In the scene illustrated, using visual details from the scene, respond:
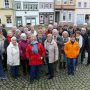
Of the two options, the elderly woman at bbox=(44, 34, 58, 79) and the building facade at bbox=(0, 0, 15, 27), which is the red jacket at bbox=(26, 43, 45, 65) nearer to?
the elderly woman at bbox=(44, 34, 58, 79)

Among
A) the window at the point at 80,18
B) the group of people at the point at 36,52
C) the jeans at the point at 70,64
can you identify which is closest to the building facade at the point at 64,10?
the window at the point at 80,18

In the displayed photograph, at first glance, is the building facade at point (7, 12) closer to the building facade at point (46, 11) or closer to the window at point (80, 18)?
the building facade at point (46, 11)

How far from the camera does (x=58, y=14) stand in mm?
47156

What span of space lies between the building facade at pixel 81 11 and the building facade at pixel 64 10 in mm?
1220

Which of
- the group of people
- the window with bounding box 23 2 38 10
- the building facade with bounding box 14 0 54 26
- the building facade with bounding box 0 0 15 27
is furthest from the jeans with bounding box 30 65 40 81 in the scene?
the window with bounding box 23 2 38 10

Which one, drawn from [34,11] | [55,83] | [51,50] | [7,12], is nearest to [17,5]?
[7,12]

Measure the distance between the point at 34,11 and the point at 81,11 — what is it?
1228 centimetres

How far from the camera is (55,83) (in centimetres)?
747

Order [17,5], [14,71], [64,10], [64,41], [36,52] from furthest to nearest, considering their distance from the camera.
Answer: [64,10]
[17,5]
[64,41]
[14,71]
[36,52]

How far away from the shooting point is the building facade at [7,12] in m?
41.8

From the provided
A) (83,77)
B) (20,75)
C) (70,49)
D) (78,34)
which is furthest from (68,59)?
(20,75)

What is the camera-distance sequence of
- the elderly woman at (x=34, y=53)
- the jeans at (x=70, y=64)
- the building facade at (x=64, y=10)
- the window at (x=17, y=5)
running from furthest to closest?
the building facade at (x=64, y=10) < the window at (x=17, y=5) < the jeans at (x=70, y=64) < the elderly woman at (x=34, y=53)

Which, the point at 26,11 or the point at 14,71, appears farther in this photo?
the point at 26,11

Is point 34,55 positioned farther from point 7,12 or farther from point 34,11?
point 34,11
